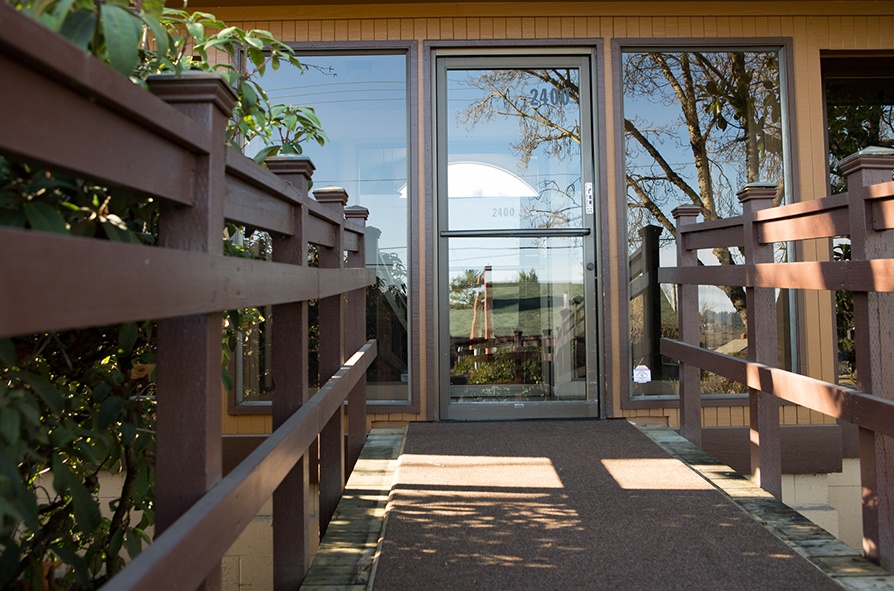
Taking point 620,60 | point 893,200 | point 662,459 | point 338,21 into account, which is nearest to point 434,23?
point 338,21

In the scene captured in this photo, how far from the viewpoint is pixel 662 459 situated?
→ 3.59 metres

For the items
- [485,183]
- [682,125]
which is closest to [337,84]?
[485,183]

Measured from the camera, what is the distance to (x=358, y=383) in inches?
152

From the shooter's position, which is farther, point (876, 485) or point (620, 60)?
point (620, 60)

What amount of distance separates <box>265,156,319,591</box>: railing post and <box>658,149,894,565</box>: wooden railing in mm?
1616

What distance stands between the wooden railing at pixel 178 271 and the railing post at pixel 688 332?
2151 millimetres

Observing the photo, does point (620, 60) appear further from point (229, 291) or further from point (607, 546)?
point (229, 291)

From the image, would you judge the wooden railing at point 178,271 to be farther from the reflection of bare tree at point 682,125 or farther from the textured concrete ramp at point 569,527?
the reflection of bare tree at point 682,125

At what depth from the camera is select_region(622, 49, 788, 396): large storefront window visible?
4809 millimetres

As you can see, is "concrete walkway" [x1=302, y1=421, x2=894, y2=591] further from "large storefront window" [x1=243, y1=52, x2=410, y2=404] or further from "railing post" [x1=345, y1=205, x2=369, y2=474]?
"large storefront window" [x1=243, y1=52, x2=410, y2=404]

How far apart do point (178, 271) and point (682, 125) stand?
13.9ft

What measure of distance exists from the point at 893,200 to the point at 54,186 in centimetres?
215

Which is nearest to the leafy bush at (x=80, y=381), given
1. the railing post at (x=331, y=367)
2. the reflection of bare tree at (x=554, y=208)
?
the railing post at (x=331, y=367)

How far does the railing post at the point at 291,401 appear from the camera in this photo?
86.5 inches
